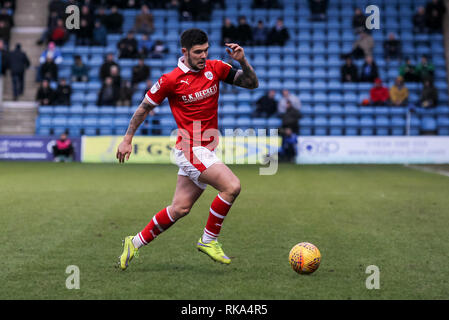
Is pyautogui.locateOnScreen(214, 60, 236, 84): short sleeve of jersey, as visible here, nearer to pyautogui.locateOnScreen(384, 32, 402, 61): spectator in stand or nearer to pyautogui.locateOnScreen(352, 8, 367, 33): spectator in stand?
pyautogui.locateOnScreen(384, 32, 402, 61): spectator in stand

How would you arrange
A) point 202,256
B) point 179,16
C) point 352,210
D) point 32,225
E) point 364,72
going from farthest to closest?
1. point 179,16
2. point 364,72
3. point 352,210
4. point 32,225
5. point 202,256

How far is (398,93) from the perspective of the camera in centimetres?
2288

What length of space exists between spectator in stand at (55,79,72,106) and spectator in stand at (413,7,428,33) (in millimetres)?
14580

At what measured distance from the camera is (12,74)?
2402 cm

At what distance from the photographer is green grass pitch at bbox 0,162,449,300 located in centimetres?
478

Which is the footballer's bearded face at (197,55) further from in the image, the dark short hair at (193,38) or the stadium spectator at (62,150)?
the stadium spectator at (62,150)

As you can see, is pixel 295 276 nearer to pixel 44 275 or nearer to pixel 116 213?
pixel 44 275

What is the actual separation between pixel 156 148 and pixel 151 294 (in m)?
16.5

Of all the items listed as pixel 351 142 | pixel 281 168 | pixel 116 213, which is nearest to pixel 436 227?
pixel 116 213

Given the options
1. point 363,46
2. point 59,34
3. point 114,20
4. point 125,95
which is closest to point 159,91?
point 125,95

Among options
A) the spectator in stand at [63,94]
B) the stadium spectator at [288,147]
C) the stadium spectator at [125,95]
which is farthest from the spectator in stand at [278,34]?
the spectator in stand at [63,94]

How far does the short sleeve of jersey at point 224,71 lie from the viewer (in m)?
5.71

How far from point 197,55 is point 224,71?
42cm

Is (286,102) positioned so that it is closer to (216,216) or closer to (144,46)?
(144,46)
